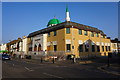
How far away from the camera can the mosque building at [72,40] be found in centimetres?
3181

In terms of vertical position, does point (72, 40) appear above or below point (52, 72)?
above

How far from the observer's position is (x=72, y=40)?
31750 millimetres

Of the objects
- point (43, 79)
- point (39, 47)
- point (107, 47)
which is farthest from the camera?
point (107, 47)

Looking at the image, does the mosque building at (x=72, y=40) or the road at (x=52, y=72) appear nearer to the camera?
the road at (x=52, y=72)

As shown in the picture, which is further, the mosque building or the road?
the mosque building

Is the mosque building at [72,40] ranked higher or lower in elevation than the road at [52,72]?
higher

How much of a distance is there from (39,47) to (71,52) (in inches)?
525

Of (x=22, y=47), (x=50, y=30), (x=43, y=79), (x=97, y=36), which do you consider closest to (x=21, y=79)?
(x=43, y=79)

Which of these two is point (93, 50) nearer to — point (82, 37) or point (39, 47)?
point (82, 37)

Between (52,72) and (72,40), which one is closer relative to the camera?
(52,72)

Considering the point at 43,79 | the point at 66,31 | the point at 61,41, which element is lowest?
the point at 43,79

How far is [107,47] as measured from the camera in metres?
43.3

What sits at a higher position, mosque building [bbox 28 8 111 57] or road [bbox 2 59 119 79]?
mosque building [bbox 28 8 111 57]

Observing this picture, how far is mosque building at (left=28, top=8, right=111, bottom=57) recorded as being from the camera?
1252 inches
